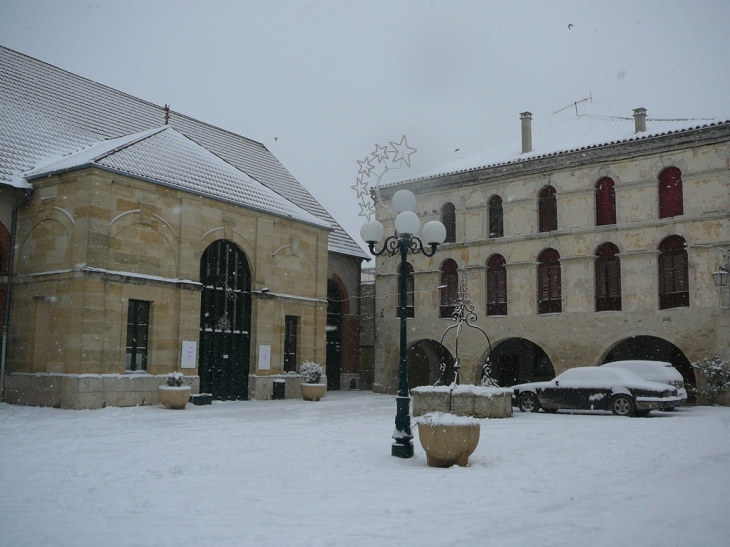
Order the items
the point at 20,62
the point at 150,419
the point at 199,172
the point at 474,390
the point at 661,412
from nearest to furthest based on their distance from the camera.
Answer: the point at 150,419 < the point at 474,390 < the point at 661,412 < the point at 199,172 < the point at 20,62

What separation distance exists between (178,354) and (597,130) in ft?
60.6

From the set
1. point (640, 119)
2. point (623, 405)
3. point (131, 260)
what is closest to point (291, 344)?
point (131, 260)

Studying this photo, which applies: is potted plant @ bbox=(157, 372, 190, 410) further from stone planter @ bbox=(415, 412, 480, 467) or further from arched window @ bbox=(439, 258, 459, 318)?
arched window @ bbox=(439, 258, 459, 318)

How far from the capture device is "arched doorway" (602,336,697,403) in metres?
25.7

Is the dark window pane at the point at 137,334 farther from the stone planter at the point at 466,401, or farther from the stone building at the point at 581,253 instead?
the stone building at the point at 581,253

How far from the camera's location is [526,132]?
28.3 meters

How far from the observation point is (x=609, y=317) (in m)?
24.9

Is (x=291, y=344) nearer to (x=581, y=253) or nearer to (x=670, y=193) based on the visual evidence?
(x=581, y=253)

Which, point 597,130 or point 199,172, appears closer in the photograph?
point 199,172

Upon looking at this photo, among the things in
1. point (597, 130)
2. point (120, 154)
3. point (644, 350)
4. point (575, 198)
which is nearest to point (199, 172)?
point (120, 154)

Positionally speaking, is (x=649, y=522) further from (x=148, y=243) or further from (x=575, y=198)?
(x=575, y=198)

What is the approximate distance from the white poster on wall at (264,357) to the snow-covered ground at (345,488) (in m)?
8.82

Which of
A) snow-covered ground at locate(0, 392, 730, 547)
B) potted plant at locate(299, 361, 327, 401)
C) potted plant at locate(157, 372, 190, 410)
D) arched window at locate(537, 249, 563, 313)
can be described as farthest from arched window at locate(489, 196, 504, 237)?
potted plant at locate(157, 372, 190, 410)

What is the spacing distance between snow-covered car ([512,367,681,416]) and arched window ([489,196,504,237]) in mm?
9167
